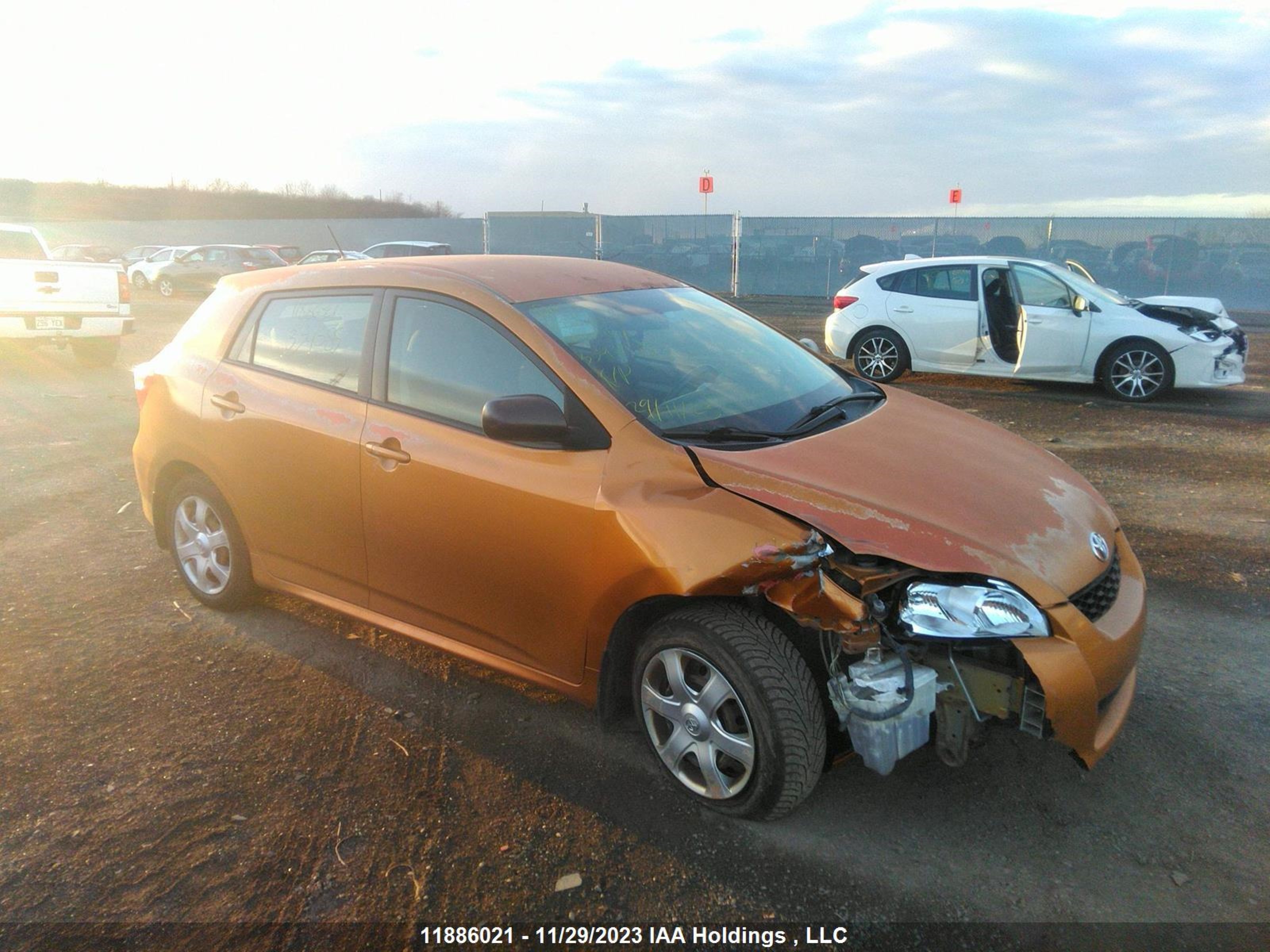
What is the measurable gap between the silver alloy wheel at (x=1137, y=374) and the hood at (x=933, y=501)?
788 centimetres

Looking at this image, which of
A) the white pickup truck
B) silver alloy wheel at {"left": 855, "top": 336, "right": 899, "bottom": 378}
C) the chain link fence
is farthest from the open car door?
the chain link fence

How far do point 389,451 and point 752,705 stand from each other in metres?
1.69

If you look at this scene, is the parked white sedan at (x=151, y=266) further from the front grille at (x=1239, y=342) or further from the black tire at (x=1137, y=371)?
the front grille at (x=1239, y=342)

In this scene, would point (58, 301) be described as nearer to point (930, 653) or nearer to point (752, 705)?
point (752, 705)

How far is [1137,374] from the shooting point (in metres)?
10.3

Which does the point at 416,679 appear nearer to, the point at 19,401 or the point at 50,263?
the point at 19,401

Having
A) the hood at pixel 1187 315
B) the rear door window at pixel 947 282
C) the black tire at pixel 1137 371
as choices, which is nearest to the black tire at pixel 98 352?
the rear door window at pixel 947 282

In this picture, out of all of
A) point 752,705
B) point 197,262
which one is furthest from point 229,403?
point 197,262

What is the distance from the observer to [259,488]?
13.2ft

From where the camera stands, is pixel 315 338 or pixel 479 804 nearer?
pixel 479 804

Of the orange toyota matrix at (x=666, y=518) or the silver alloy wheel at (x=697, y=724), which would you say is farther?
the silver alloy wheel at (x=697, y=724)

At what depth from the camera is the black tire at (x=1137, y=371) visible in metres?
10.1

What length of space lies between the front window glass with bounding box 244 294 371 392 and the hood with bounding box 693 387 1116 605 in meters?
1.64

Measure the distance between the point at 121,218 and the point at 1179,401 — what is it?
6580cm
